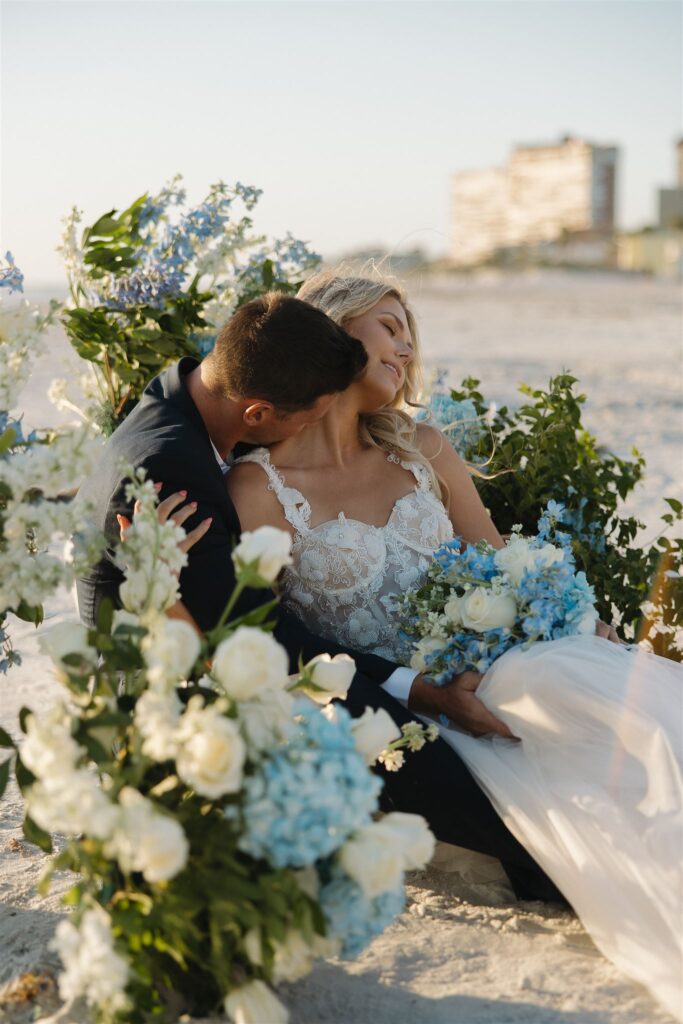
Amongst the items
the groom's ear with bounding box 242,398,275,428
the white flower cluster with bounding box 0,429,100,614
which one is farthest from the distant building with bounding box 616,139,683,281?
the white flower cluster with bounding box 0,429,100,614

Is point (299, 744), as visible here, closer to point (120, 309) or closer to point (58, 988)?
point (58, 988)

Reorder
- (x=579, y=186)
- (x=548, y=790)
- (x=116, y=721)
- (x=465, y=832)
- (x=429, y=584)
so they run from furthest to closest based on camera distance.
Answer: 1. (x=579, y=186)
2. (x=429, y=584)
3. (x=465, y=832)
4. (x=548, y=790)
5. (x=116, y=721)

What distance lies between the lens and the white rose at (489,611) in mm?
3389

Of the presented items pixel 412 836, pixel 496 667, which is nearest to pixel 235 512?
pixel 496 667

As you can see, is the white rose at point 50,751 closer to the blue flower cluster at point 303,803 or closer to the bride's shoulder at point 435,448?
the blue flower cluster at point 303,803

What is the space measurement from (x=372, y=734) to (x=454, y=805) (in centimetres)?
95

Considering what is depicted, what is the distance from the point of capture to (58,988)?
279 centimetres

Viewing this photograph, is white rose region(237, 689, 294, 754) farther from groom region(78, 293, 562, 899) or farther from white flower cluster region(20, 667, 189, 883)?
groom region(78, 293, 562, 899)

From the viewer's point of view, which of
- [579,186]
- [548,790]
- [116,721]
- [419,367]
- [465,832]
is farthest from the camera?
[579,186]

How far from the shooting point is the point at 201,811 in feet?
7.98

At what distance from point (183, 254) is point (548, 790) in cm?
276

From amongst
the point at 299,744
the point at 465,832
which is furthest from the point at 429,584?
the point at 299,744

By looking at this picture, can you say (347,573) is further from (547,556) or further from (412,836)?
(412,836)

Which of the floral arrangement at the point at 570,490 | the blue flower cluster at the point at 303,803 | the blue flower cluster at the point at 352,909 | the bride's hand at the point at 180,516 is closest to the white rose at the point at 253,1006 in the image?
the blue flower cluster at the point at 352,909
